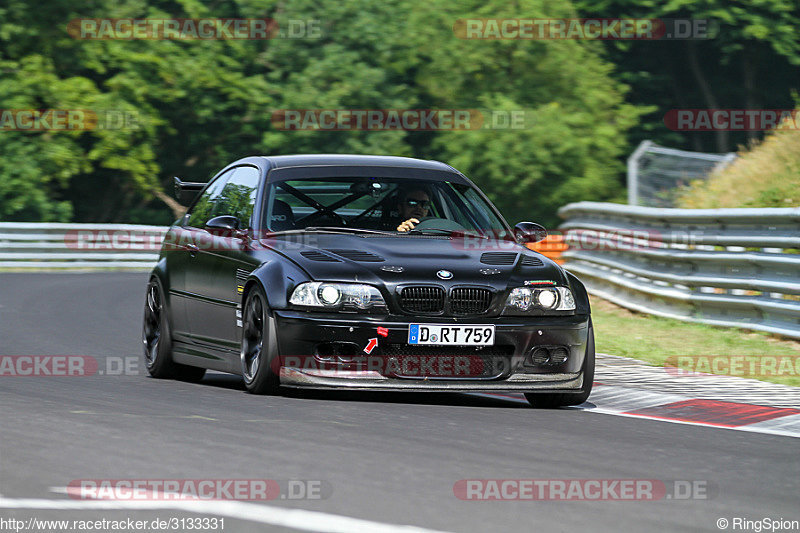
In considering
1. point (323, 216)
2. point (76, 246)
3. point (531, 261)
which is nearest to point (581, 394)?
point (531, 261)

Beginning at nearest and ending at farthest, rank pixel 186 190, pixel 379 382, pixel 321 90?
pixel 379 382 → pixel 186 190 → pixel 321 90

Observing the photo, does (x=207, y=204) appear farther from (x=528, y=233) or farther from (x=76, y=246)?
(x=76, y=246)

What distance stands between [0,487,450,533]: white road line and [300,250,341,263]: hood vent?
11.4ft

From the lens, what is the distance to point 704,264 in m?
14.7

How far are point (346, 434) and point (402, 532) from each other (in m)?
2.31

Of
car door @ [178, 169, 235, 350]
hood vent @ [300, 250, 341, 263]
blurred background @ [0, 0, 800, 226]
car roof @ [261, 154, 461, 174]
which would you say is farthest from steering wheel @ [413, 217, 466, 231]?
blurred background @ [0, 0, 800, 226]

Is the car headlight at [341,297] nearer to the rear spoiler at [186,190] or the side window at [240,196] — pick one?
the side window at [240,196]

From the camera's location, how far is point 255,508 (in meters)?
5.54

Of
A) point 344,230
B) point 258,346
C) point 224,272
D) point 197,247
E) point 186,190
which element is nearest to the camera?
point 258,346

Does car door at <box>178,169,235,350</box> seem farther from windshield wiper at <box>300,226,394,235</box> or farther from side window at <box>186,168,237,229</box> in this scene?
windshield wiper at <box>300,226,394,235</box>

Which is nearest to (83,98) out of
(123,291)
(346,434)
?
(123,291)

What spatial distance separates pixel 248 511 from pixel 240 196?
5209mm

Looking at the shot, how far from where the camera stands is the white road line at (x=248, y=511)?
521 cm

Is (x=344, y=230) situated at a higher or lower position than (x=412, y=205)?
lower
